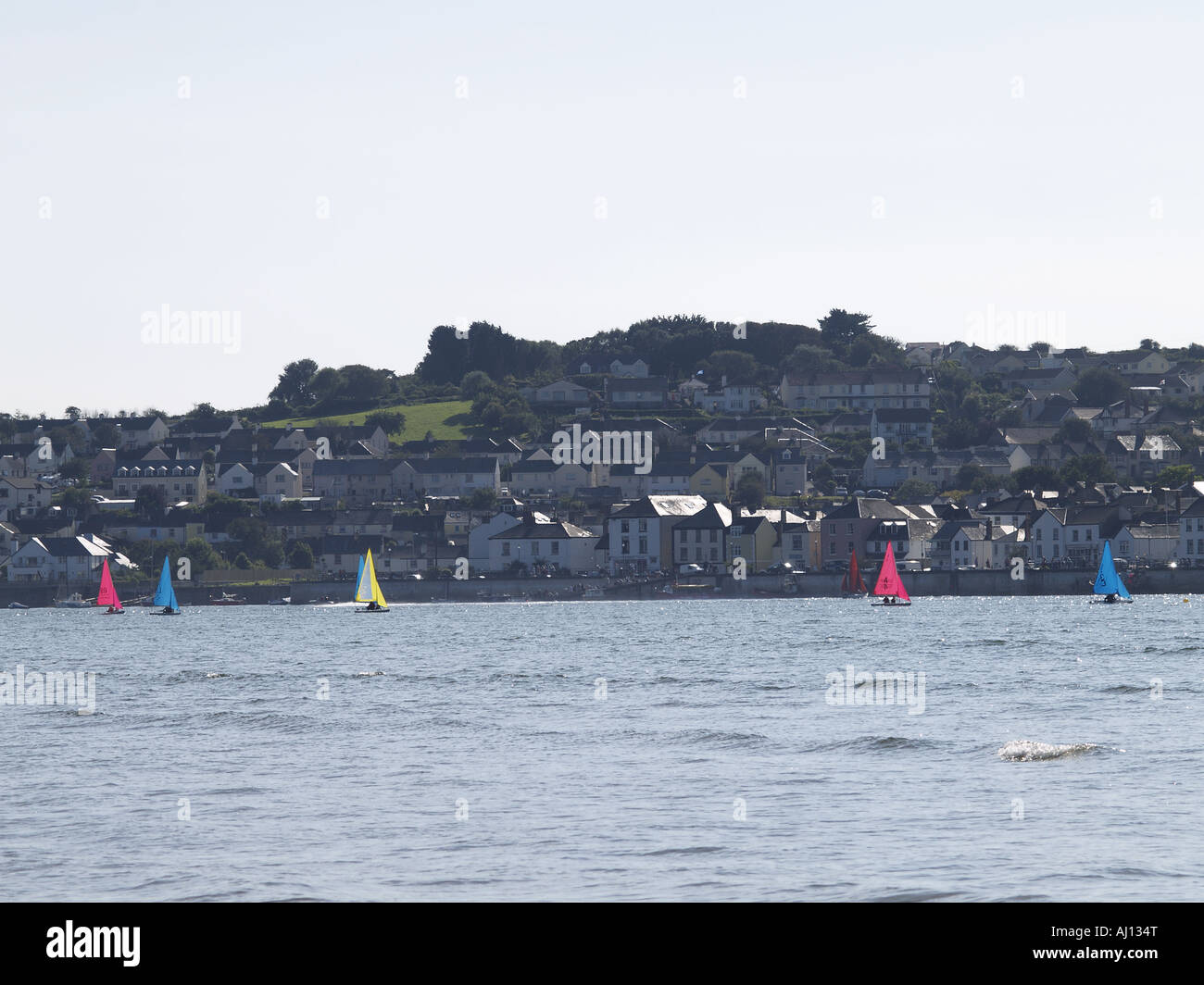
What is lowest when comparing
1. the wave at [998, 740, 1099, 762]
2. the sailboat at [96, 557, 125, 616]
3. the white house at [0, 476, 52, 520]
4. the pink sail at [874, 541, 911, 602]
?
the sailboat at [96, 557, 125, 616]

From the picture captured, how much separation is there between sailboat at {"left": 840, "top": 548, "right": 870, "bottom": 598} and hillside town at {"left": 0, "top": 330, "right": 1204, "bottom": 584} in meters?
6.05

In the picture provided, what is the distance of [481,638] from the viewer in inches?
2869

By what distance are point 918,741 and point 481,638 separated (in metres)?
46.7

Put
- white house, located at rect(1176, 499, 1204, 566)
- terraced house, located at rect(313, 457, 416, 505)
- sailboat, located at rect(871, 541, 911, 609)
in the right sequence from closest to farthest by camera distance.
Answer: sailboat, located at rect(871, 541, 911, 609)
white house, located at rect(1176, 499, 1204, 566)
terraced house, located at rect(313, 457, 416, 505)

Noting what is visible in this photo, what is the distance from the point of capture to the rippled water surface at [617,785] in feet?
55.2

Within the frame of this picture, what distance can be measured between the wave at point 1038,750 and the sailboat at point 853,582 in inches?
3754

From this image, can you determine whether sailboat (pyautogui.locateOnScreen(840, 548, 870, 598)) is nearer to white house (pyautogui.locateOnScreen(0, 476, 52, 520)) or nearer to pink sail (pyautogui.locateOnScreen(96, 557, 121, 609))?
pink sail (pyautogui.locateOnScreen(96, 557, 121, 609))

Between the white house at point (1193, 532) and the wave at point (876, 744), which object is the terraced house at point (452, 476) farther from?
the wave at point (876, 744)

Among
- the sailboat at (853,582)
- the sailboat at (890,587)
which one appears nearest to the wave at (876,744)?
the sailboat at (890,587)

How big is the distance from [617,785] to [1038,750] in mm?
6348

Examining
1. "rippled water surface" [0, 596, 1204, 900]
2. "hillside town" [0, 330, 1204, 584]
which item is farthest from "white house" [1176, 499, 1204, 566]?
"rippled water surface" [0, 596, 1204, 900]

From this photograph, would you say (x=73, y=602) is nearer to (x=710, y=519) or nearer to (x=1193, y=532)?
(x=710, y=519)

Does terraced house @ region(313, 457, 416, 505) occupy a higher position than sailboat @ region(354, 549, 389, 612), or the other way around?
terraced house @ region(313, 457, 416, 505)

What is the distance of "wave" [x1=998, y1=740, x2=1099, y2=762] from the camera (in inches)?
968
